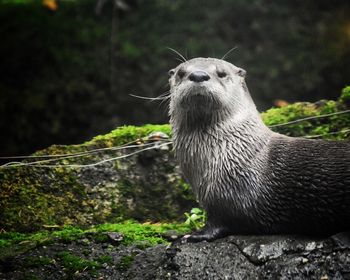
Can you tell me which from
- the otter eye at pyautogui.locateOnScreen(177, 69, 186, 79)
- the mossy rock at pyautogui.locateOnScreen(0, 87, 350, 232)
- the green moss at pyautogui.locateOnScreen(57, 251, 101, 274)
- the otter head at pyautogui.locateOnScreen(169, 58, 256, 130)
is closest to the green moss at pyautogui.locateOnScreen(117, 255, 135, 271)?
the green moss at pyautogui.locateOnScreen(57, 251, 101, 274)

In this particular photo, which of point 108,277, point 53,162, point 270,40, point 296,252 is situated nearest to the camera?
point 296,252

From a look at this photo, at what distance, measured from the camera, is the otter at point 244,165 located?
3480mm

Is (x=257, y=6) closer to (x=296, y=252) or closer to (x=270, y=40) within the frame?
(x=270, y=40)

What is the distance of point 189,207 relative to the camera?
5.16m

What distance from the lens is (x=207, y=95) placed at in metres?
3.74

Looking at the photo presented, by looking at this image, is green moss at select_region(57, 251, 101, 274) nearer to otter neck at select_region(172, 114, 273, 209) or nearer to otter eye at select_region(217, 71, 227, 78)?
otter neck at select_region(172, 114, 273, 209)

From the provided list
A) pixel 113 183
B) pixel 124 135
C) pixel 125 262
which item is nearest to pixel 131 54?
pixel 124 135

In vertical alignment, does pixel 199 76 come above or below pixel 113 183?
above

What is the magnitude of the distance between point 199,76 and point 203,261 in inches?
48.5

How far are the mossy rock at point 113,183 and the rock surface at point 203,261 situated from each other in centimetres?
70

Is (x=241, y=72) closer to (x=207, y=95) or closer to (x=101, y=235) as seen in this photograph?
(x=207, y=95)

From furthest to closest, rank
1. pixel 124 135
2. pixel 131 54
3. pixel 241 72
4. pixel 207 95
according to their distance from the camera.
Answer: pixel 131 54 → pixel 124 135 → pixel 241 72 → pixel 207 95

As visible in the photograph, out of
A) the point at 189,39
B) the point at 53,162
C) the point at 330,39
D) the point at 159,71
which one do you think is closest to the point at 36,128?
the point at 159,71

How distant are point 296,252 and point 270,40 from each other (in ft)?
18.6
